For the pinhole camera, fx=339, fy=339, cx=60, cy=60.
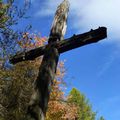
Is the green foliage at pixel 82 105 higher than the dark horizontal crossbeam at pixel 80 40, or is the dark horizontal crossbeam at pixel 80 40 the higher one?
the green foliage at pixel 82 105

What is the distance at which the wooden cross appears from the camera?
7.30m

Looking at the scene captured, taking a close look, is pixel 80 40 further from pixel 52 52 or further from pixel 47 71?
pixel 47 71

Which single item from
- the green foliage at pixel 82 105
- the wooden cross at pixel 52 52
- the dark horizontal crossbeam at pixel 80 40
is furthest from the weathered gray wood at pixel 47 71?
the green foliage at pixel 82 105

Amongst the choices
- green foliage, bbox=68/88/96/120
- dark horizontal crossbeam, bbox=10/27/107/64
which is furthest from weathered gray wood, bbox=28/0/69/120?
green foliage, bbox=68/88/96/120

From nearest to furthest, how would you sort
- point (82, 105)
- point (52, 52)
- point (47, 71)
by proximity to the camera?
1. point (47, 71)
2. point (52, 52)
3. point (82, 105)

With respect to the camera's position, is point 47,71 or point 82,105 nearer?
point 47,71

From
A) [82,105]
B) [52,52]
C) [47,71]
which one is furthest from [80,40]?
[82,105]

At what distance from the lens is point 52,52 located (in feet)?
26.2

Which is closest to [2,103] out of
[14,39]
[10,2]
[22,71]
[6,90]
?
[6,90]

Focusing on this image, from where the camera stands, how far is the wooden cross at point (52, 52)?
730 centimetres

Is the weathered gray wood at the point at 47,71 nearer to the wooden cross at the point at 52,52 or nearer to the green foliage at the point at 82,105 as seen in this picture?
the wooden cross at the point at 52,52

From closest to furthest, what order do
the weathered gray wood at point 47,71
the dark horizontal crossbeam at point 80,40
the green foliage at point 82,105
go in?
the weathered gray wood at point 47,71 → the dark horizontal crossbeam at point 80,40 → the green foliage at point 82,105

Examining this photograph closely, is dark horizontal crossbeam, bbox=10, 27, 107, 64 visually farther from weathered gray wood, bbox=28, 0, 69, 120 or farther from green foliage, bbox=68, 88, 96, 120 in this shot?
green foliage, bbox=68, 88, 96, 120

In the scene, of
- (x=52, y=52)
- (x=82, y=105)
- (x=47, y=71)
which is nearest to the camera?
(x=47, y=71)
